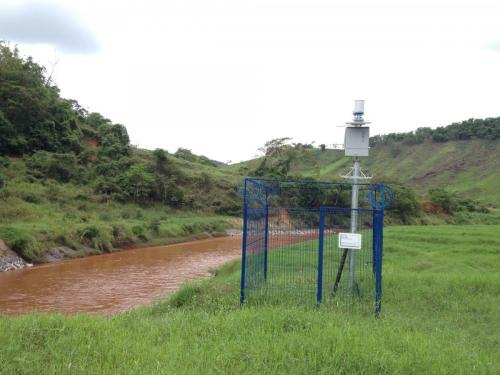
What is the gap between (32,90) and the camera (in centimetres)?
3347

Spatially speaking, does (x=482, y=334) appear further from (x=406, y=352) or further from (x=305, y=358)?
(x=305, y=358)

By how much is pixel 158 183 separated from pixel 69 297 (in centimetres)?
2356

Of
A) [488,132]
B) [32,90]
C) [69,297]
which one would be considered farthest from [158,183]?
[488,132]

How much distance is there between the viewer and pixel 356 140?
9.29 meters

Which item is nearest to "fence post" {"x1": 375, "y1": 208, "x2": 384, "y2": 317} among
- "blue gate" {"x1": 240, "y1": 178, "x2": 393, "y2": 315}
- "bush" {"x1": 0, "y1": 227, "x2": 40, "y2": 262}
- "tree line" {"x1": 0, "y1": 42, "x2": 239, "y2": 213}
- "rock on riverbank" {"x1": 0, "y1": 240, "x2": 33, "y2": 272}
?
"blue gate" {"x1": 240, "y1": 178, "x2": 393, "y2": 315}

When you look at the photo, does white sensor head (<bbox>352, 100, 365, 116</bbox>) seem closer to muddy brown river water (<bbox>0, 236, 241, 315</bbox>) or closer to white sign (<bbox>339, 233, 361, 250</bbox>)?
white sign (<bbox>339, 233, 361, 250</bbox>)

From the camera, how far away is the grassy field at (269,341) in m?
5.10

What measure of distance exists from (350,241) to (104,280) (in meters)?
11.3

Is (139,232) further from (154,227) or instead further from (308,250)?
(308,250)

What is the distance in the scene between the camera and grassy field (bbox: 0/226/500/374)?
510cm

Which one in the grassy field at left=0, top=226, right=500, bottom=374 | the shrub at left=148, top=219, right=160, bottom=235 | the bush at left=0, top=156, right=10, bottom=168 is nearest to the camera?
the grassy field at left=0, top=226, right=500, bottom=374

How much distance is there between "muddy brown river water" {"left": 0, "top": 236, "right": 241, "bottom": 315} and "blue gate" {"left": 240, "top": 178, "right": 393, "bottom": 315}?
4585 millimetres

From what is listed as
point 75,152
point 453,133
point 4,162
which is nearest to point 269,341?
point 4,162

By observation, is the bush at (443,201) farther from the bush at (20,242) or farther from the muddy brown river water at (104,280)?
the bush at (20,242)
